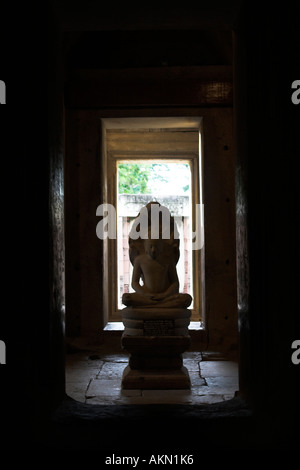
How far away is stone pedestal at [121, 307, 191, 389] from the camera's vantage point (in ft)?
17.1

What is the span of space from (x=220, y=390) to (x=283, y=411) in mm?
2525

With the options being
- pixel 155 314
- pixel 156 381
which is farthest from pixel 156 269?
pixel 156 381

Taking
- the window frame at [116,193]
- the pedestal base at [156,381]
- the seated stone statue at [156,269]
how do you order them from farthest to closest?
the window frame at [116,193], the seated stone statue at [156,269], the pedestal base at [156,381]

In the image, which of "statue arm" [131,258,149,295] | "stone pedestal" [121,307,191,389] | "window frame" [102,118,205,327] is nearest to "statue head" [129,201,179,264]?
"statue arm" [131,258,149,295]

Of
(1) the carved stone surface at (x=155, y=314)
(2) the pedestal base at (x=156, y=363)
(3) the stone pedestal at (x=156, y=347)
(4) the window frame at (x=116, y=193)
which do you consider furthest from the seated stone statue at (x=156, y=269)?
(4) the window frame at (x=116, y=193)

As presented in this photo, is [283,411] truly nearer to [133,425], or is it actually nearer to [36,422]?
[133,425]

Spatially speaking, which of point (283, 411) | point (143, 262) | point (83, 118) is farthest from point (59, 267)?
point (83, 118)

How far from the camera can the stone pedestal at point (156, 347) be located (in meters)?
5.23

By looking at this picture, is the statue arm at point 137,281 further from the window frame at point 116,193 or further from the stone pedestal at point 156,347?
the window frame at point 116,193

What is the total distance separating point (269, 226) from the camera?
8.87 ft

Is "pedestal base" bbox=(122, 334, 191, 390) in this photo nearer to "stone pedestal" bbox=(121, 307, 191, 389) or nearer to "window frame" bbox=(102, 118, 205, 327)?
"stone pedestal" bbox=(121, 307, 191, 389)

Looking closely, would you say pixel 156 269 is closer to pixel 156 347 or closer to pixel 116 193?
pixel 156 347

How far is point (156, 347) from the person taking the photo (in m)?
5.41

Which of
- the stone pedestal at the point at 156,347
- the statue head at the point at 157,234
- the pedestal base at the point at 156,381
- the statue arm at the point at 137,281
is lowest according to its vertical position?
the pedestal base at the point at 156,381
